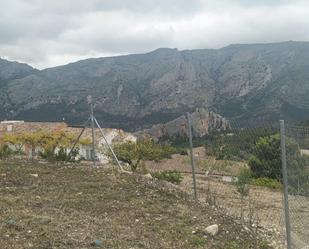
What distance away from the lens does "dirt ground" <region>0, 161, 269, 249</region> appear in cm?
671

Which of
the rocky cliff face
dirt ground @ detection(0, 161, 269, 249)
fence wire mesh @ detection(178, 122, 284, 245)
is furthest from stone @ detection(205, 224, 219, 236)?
the rocky cliff face

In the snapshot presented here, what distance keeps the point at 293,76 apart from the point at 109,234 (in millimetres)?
144558

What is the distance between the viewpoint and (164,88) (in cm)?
15200

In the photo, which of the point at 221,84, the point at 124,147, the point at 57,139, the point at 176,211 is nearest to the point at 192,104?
the point at 221,84

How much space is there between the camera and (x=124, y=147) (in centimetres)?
1773

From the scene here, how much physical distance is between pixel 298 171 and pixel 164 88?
14590cm

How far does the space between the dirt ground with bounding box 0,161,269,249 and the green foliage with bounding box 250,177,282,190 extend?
547 centimetres

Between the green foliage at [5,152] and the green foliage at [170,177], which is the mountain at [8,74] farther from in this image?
the green foliage at [170,177]

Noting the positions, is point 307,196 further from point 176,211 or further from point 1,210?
point 1,210

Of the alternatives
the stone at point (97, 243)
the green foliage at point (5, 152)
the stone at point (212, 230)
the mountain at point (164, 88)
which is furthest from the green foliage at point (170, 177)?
the mountain at point (164, 88)

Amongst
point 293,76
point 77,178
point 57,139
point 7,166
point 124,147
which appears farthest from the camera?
point 293,76

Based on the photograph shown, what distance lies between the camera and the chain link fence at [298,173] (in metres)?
6.41

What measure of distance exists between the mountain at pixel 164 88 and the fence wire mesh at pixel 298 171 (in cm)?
9208

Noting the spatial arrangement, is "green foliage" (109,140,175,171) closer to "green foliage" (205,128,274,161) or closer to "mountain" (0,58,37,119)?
"green foliage" (205,128,274,161)
